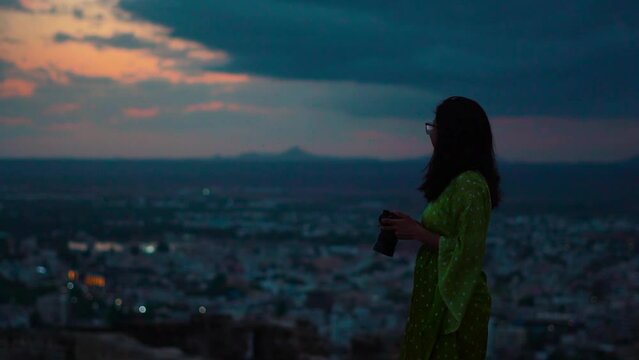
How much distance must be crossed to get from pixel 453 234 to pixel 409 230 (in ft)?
0.32

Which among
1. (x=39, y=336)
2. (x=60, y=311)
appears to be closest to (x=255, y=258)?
(x=60, y=311)

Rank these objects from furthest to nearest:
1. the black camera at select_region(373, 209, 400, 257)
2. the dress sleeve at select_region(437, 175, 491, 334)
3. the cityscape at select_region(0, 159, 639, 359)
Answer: the cityscape at select_region(0, 159, 639, 359) → the black camera at select_region(373, 209, 400, 257) → the dress sleeve at select_region(437, 175, 491, 334)

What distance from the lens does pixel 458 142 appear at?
2.38 meters

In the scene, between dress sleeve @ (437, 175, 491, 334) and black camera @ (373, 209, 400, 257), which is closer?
dress sleeve @ (437, 175, 491, 334)

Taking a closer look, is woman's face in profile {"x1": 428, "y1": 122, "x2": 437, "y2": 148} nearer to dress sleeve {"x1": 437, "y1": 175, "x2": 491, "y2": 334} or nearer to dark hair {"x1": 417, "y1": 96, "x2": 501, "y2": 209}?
dark hair {"x1": 417, "y1": 96, "x2": 501, "y2": 209}

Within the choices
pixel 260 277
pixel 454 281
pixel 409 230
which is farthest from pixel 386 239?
pixel 260 277

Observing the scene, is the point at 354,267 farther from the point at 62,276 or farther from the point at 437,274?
the point at 437,274

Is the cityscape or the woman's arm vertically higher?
the woman's arm

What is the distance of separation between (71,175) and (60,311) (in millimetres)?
5588

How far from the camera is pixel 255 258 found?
1412 centimetres

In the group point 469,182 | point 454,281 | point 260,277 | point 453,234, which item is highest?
point 469,182

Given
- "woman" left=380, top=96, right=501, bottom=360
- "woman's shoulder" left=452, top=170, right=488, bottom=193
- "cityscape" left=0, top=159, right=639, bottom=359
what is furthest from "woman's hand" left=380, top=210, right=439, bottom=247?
"cityscape" left=0, top=159, right=639, bottom=359

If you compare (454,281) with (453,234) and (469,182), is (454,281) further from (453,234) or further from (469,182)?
(469,182)

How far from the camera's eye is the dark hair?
2.37 m
